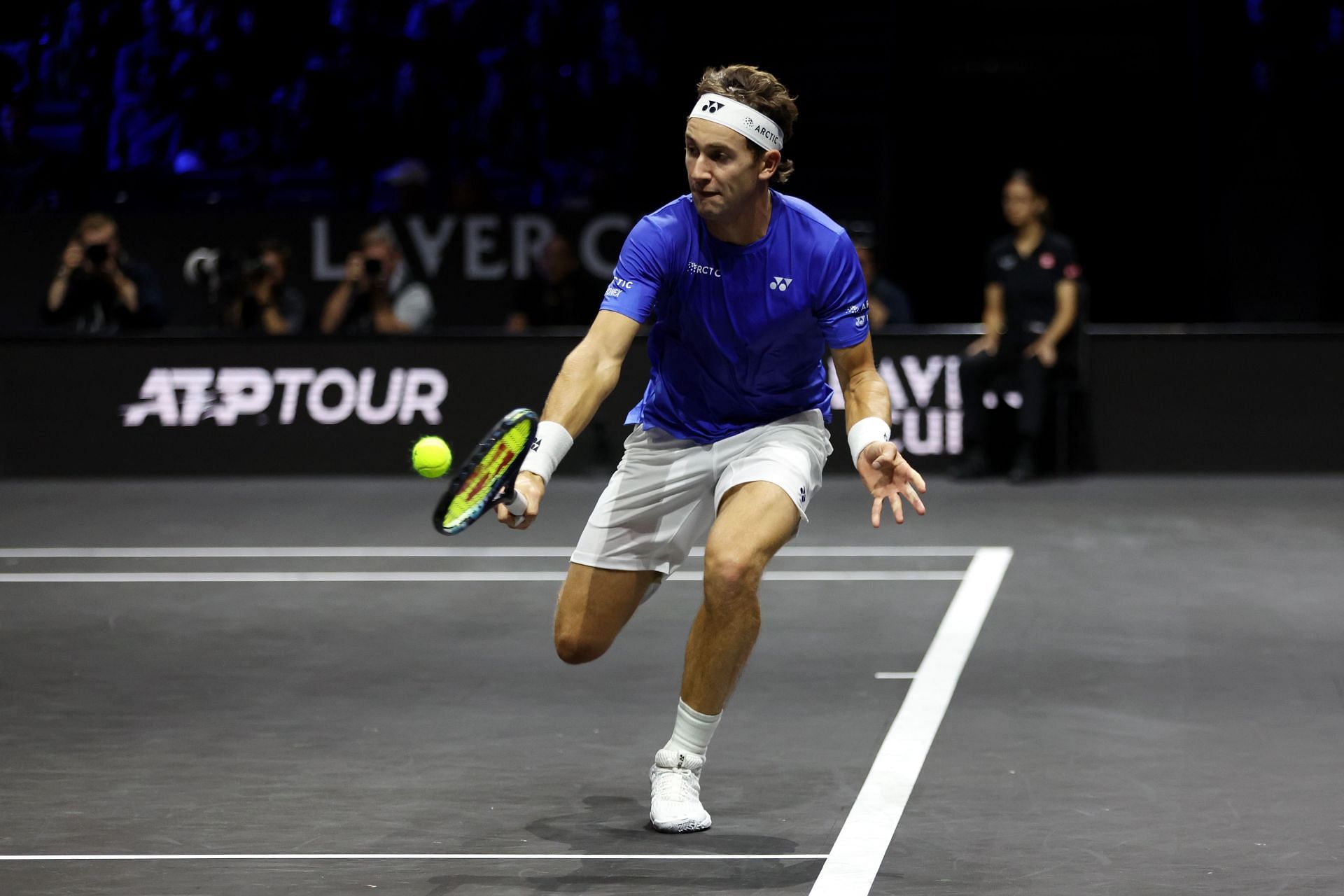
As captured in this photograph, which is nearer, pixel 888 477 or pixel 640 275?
pixel 888 477

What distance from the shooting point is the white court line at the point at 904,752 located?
496 centimetres

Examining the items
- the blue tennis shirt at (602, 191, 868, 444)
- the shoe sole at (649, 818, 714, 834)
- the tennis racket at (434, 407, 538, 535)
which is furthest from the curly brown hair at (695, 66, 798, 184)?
the shoe sole at (649, 818, 714, 834)

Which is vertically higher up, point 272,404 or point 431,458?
point 431,458

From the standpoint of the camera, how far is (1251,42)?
1795cm

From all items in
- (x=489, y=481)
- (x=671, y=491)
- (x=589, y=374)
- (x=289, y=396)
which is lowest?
(x=289, y=396)

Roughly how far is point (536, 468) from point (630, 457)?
78cm

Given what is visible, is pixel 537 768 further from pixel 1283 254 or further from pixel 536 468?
pixel 1283 254

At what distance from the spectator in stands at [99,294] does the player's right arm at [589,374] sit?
8.77 metres

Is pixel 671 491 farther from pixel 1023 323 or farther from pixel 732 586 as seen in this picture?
pixel 1023 323

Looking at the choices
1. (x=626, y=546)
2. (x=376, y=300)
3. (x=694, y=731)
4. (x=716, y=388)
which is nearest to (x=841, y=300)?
(x=716, y=388)

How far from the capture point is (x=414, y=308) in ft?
44.3

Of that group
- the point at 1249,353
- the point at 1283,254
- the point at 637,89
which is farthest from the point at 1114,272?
the point at 1249,353

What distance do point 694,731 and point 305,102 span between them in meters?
13.7

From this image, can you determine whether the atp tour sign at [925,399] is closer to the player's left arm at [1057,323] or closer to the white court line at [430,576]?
the player's left arm at [1057,323]
